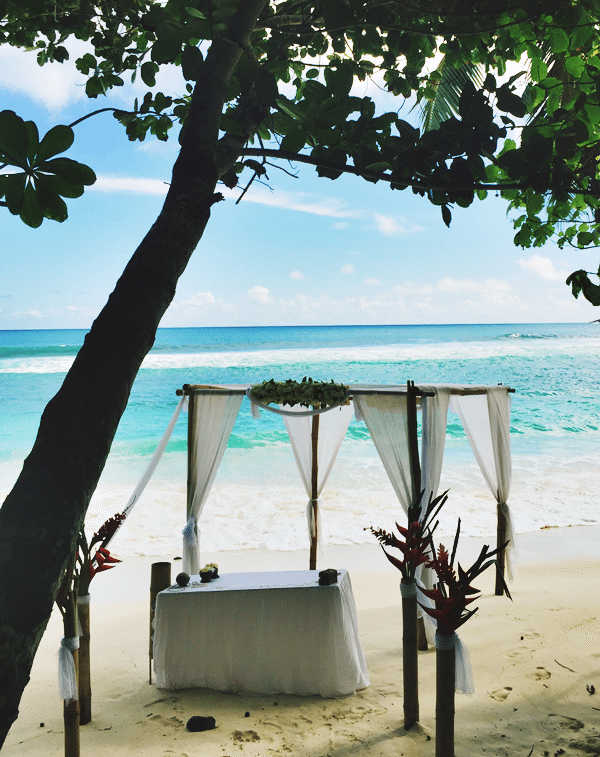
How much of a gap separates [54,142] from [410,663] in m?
3.31

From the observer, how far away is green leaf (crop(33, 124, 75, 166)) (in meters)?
0.67

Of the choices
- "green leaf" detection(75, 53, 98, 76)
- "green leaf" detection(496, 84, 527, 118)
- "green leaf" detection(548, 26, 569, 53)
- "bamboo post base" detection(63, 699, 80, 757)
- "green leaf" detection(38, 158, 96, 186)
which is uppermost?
"green leaf" detection(75, 53, 98, 76)

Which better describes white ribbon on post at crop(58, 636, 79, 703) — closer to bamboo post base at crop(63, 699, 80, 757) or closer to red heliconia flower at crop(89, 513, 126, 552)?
bamboo post base at crop(63, 699, 80, 757)

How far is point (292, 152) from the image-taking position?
3.53 feet

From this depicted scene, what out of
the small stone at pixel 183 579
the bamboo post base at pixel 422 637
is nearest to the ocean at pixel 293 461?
the bamboo post base at pixel 422 637

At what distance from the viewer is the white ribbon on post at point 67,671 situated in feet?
9.02

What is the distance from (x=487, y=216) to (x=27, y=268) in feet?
116

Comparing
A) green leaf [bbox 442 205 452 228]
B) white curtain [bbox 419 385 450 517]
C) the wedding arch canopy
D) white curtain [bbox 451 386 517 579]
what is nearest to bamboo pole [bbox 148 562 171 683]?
the wedding arch canopy

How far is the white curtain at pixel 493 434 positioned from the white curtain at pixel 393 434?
896 mm

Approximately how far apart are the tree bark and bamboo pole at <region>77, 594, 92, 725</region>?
2.88 metres

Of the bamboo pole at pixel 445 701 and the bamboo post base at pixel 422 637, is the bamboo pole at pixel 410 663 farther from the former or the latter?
the bamboo post base at pixel 422 637

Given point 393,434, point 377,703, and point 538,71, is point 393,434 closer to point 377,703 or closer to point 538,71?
point 377,703

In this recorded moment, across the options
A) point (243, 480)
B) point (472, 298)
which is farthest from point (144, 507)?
point (472, 298)

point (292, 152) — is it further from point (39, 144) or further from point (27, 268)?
point (27, 268)
